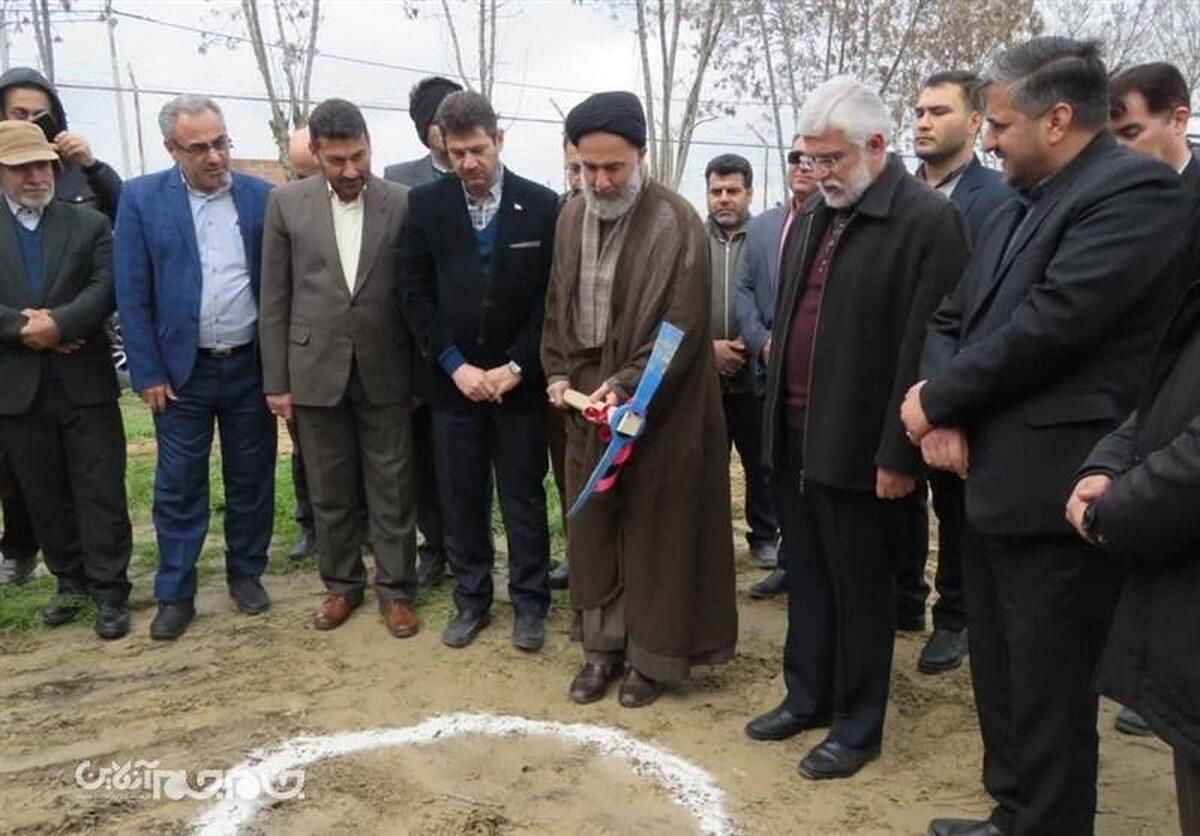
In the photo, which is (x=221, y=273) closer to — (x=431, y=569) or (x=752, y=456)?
(x=431, y=569)

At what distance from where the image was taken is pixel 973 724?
381 centimetres

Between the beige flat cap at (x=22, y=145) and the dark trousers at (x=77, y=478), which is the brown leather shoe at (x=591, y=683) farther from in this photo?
the beige flat cap at (x=22, y=145)

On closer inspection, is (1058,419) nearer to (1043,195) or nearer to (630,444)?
(1043,195)

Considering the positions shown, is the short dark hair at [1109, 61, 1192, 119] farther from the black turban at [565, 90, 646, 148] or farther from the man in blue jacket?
the man in blue jacket

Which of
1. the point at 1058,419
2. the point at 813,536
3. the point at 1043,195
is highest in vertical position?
the point at 1043,195

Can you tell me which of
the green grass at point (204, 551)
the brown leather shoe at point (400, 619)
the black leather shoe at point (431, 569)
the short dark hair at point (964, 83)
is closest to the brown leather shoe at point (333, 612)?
the brown leather shoe at point (400, 619)

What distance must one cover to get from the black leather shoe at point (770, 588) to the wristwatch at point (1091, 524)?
3155 mm

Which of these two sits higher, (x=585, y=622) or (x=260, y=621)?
(x=585, y=622)

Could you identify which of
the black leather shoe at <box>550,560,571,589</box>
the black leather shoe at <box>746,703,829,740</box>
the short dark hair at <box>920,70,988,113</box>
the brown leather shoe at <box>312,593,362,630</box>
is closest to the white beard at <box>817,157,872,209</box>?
the short dark hair at <box>920,70,988,113</box>

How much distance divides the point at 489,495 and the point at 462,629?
23.7 inches

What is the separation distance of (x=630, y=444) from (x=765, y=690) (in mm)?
1163

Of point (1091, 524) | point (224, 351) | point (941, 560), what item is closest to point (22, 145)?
point (224, 351)

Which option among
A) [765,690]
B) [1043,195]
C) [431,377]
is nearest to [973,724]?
[765,690]

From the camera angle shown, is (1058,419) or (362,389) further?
(362,389)
